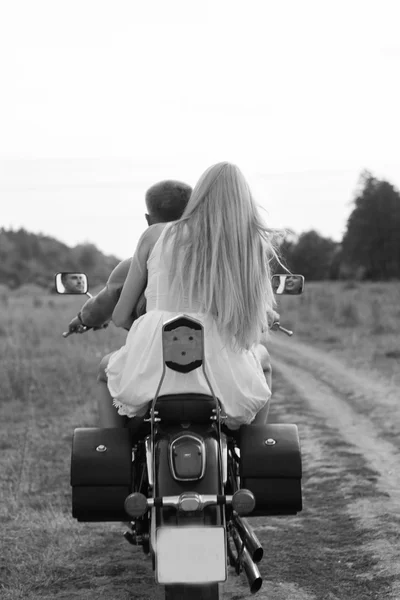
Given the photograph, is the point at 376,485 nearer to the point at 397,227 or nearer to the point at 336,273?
the point at 397,227

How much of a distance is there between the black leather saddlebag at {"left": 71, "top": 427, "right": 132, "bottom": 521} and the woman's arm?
0.60 m

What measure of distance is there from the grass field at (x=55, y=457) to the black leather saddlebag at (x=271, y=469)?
90 centimetres

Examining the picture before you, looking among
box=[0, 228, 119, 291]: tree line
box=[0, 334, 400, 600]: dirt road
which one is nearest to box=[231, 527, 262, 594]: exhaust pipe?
box=[0, 334, 400, 600]: dirt road

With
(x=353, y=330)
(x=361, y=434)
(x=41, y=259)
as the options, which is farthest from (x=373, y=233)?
(x=361, y=434)

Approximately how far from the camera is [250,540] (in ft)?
11.1

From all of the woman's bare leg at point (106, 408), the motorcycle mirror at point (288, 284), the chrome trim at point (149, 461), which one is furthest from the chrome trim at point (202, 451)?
the motorcycle mirror at point (288, 284)

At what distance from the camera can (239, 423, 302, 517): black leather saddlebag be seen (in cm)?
351

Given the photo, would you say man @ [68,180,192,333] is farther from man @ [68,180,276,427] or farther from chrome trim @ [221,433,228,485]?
chrome trim @ [221,433,228,485]

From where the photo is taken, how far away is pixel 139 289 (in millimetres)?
3824

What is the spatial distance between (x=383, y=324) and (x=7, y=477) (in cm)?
1599

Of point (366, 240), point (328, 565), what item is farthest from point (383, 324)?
point (366, 240)

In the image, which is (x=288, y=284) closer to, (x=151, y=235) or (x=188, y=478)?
(x=151, y=235)

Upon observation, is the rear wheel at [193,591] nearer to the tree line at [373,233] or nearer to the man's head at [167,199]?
the man's head at [167,199]

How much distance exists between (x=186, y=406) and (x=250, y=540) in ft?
1.76
